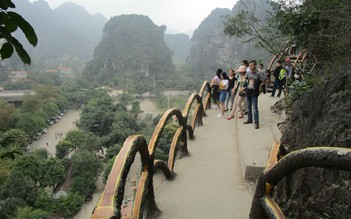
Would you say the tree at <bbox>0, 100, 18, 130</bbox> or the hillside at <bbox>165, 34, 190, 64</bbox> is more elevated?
the hillside at <bbox>165, 34, 190, 64</bbox>

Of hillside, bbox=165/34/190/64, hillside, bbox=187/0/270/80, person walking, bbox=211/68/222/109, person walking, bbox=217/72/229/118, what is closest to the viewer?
person walking, bbox=217/72/229/118

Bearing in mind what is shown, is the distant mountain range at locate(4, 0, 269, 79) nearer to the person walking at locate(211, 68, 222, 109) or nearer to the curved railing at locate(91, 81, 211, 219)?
the person walking at locate(211, 68, 222, 109)

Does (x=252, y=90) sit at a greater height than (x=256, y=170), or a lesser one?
greater

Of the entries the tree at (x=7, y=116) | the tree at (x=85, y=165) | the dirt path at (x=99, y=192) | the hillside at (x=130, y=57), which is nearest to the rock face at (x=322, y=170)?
the dirt path at (x=99, y=192)

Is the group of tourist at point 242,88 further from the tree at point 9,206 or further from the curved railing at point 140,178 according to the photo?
the tree at point 9,206

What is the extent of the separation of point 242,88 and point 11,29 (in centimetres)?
512

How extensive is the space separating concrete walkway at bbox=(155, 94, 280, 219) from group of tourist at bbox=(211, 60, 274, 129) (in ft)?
1.24

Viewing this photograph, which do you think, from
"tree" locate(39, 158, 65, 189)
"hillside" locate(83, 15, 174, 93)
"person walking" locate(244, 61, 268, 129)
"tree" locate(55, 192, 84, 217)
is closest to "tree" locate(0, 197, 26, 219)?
"tree" locate(55, 192, 84, 217)

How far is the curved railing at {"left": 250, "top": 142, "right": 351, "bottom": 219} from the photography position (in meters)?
1.11

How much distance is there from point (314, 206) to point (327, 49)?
4.14 m

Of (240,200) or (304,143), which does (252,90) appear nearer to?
(304,143)

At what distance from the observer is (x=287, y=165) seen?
1445 mm

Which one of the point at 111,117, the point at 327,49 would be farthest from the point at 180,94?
the point at 327,49

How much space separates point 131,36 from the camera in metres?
100
